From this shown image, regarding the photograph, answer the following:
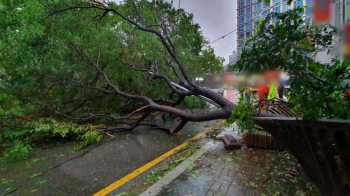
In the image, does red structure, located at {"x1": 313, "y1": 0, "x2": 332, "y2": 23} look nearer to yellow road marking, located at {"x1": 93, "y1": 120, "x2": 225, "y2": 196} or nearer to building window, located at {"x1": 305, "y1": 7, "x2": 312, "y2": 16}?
building window, located at {"x1": 305, "y1": 7, "x2": 312, "y2": 16}

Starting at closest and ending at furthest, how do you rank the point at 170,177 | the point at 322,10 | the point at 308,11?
1. the point at 322,10
2. the point at 308,11
3. the point at 170,177

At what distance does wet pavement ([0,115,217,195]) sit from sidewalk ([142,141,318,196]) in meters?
1.25

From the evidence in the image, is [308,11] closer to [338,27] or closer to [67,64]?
[338,27]

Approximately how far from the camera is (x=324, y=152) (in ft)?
6.82

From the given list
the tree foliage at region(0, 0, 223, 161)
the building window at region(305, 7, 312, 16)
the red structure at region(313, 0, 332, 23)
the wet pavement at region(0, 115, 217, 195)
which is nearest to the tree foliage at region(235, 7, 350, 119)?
the building window at region(305, 7, 312, 16)

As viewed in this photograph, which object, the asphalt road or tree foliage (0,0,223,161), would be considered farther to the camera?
tree foliage (0,0,223,161)

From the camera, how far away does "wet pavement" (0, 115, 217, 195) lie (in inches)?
147

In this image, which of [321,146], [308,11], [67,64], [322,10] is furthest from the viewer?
[67,64]

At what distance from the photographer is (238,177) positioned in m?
3.41

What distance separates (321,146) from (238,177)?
1.63m

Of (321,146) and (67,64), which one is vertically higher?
(67,64)

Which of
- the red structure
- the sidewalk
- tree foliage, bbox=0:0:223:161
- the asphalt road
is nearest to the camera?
the red structure

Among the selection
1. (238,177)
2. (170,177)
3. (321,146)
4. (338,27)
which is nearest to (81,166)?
(170,177)

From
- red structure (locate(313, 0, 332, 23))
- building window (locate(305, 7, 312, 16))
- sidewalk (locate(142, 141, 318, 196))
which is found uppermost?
building window (locate(305, 7, 312, 16))
